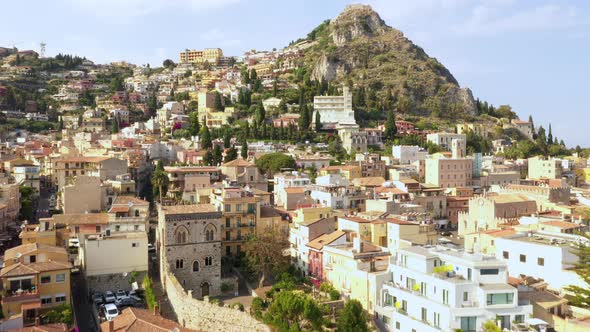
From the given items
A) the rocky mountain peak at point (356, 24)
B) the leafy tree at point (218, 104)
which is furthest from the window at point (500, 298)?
the rocky mountain peak at point (356, 24)

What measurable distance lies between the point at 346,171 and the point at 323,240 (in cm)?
3054

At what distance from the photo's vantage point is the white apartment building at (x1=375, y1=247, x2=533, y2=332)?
80.1 feet

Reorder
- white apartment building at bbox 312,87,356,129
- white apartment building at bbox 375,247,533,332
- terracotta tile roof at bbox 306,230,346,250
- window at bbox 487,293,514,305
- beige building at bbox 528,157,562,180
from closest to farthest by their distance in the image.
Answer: white apartment building at bbox 375,247,533,332, window at bbox 487,293,514,305, terracotta tile roof at bbox 306,230,346,250, beige building at bbox 528,157,562,180, white apartment building at bbox 312,87,356,129

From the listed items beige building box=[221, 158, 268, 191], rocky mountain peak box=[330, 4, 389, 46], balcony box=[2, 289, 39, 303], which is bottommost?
balcony box=[2, 289, 39, 303]

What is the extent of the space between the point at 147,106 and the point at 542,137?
272 feet

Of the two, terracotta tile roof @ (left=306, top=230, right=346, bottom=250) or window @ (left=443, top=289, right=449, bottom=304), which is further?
terracotta tile roof @ (left=306, top=230, right=346, bottom=250)

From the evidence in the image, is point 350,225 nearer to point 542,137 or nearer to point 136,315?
point 136,315

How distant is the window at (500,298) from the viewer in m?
24.7

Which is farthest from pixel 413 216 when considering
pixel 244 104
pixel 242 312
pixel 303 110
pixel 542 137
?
pixel 542 137

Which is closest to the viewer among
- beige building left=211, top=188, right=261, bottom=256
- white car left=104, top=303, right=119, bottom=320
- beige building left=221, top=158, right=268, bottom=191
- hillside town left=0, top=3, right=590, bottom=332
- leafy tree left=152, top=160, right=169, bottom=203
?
hillside town left=0, top=3, right=590, bottom=332

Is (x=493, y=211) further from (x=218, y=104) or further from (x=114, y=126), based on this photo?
(x=114, y=126)

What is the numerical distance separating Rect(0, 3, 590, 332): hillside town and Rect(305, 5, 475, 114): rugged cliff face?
26.8 metres

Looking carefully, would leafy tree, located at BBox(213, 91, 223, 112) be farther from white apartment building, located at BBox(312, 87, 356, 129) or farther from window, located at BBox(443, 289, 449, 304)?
window, located at BBox(443, 289, 449, 304)

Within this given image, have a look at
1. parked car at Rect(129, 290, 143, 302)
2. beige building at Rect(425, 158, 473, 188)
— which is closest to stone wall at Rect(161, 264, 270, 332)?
parked car at Rect(129, 290, 143, 302)
